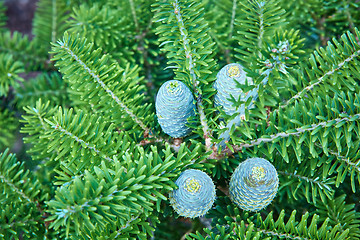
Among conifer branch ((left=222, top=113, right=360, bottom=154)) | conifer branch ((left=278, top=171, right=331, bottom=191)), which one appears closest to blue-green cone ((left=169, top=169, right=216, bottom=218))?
conifer branch ((left=222, top=113, right=360, bottom=154))

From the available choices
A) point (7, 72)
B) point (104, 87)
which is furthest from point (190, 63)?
point (7, 72)

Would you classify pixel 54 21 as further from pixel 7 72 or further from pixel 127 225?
pixel 127 225

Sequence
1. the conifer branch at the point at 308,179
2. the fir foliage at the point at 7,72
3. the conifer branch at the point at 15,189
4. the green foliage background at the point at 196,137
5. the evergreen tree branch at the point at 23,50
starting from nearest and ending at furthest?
1. the green foliage background at the point at 196,137
2. the conifer branch at the point at 308,179
3. the conifer branch at the point at 15,189
4. the fir foliage at the point at 7,72
5. the evergreen tree branch at the point at 23,50

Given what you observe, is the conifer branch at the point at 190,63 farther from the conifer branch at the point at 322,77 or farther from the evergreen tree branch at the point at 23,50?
the evergreen tree branch at the point at 23,50

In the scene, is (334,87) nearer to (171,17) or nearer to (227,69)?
(227,69)

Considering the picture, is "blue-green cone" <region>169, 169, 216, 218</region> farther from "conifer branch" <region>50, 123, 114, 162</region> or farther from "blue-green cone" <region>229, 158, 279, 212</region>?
"conifer branch" <region>50, 123, 114, 162</region>

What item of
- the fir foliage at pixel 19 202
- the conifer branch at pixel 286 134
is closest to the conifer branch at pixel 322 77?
the conifer branch at pixel 286 134
